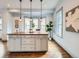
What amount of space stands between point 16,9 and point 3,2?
197 cm

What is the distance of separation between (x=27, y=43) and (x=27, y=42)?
0.17ft

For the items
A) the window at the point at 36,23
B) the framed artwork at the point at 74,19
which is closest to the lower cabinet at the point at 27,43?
the framed artwork at the point at 74,19

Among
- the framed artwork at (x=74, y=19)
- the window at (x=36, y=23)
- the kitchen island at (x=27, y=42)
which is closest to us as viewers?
the framed artwork at (x=74, y=19)

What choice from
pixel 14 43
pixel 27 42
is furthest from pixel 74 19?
pixel 14 43

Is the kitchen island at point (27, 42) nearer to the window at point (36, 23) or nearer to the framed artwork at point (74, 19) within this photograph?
the framed artwork at point (74, 19)

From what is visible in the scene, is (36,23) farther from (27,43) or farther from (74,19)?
(74,19)

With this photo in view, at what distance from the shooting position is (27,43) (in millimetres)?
6066

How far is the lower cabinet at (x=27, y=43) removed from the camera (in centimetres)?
602

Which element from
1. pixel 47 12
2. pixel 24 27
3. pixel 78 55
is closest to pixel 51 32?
pixel 47 12

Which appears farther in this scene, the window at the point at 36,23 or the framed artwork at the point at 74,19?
the window at the point at 36,23

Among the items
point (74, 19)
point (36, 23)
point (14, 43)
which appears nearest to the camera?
point (74, 19)

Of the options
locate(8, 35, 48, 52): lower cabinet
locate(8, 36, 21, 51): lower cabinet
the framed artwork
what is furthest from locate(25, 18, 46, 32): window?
the framed artwork

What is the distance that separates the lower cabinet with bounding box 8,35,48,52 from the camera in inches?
237

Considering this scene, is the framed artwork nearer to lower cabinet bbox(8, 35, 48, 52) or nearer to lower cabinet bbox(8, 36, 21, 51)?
lower cabinet bbox(8, 35, 48, 52)
